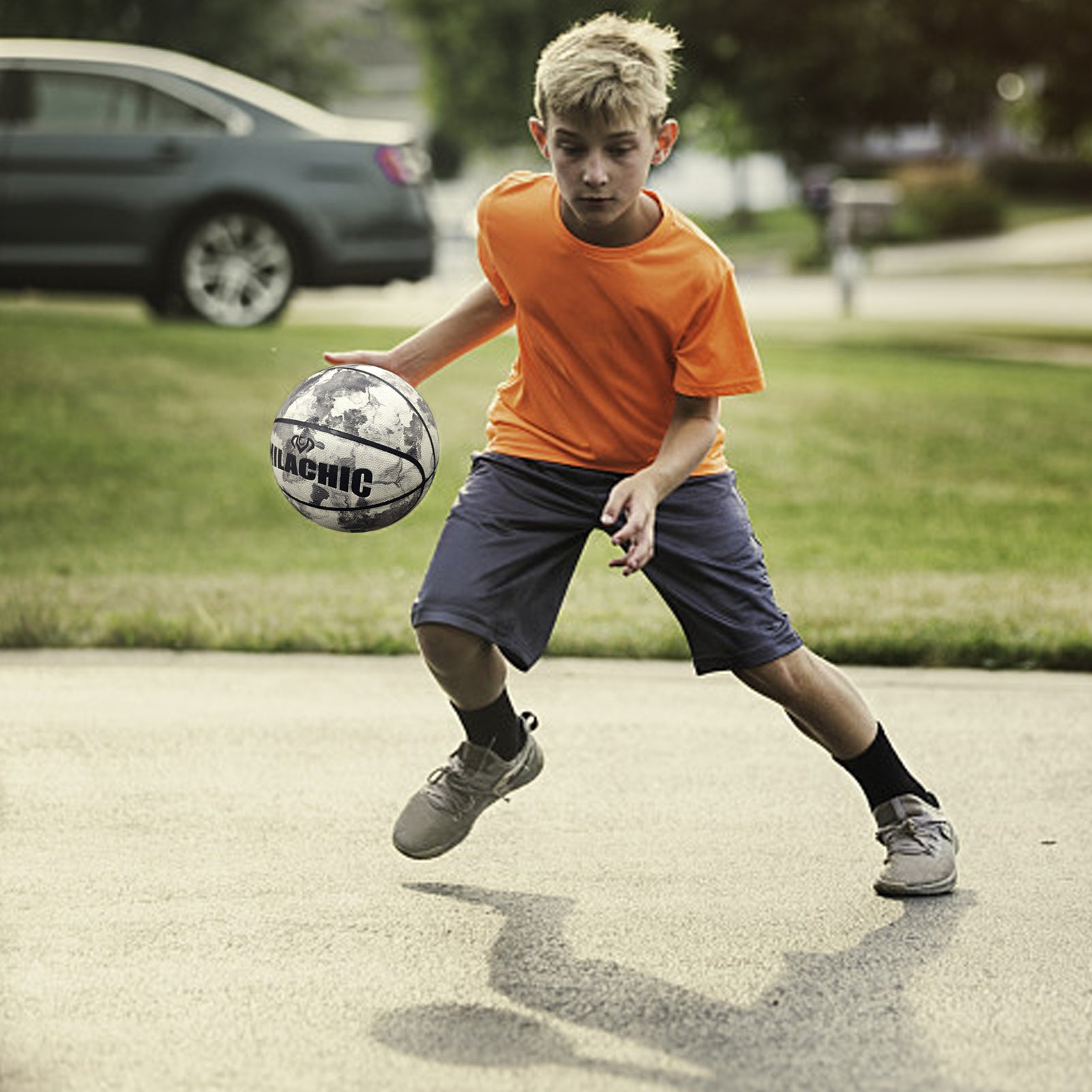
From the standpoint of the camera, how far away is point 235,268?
1347 cm

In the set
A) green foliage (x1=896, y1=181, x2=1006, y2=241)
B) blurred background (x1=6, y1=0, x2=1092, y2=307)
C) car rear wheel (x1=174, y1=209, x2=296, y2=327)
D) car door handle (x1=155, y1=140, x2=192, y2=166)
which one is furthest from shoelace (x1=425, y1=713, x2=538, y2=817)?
green foliage (x1=896, y1=181, x2=1006, y2=241)

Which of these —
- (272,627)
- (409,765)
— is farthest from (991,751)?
(272,627)

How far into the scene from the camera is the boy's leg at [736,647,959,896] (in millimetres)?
4348

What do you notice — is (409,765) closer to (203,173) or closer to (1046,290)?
(203,173)

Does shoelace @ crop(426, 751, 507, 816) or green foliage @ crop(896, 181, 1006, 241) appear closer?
shoelace @ crop(426, 751, 507, 816)

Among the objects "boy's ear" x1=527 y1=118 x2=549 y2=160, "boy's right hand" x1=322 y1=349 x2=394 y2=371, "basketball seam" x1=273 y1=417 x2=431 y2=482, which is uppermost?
"boy's ear" x1=527 y1=118 x2=549 y2=160

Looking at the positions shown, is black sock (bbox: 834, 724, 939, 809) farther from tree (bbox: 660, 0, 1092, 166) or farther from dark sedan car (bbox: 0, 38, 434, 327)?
tree (bbox: 660, 0, 1092, 166)

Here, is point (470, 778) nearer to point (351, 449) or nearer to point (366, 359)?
point (351, 449)

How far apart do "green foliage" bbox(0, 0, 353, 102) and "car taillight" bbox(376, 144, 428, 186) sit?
7.49 m

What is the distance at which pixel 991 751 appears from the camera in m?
5.57

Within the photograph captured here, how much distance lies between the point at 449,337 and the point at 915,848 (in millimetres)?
1385

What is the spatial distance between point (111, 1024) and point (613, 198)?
1693 mm

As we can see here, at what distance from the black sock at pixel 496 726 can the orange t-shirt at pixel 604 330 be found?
527mm

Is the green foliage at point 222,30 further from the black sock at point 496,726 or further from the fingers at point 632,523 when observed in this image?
the fingers at point 632,523
